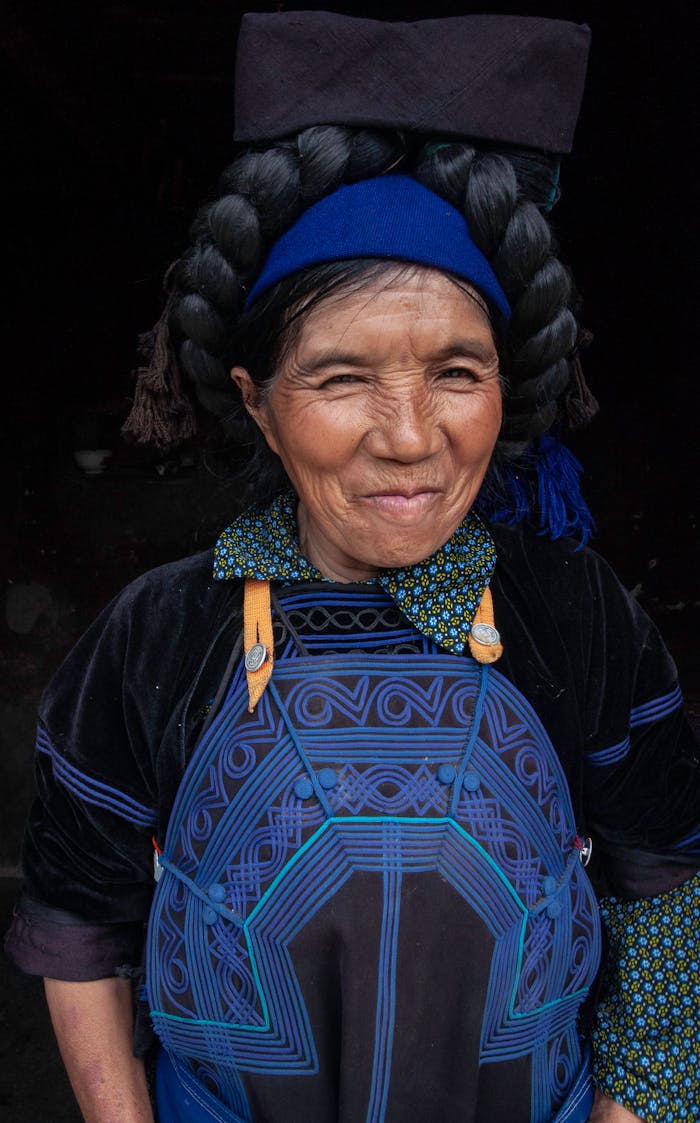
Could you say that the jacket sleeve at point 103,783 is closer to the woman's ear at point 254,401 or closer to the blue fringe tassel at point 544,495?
the woman's ear at point 254,401

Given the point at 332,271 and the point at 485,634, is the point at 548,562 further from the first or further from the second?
the point at 332,271

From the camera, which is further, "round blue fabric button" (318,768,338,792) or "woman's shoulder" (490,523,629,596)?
"woman's shoulder" (490,523,629,596)

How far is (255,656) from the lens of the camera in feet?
4.51

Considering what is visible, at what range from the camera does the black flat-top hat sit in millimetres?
1255

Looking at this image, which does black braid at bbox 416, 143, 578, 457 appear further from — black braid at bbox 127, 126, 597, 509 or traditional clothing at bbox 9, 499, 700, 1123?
traditional clothing at bbox 9, 499, 700, 1123

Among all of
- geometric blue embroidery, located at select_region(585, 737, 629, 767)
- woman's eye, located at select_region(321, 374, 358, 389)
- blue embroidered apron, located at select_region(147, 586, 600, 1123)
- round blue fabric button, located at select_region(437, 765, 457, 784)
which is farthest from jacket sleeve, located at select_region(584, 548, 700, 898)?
woman's eye, located at select_region(321, 374, 358, 389)

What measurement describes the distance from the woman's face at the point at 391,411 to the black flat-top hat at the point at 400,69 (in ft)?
0.74

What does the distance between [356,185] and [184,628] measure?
0.71 m

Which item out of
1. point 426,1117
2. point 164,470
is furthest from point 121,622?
point 164,470

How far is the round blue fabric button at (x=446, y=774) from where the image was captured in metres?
1.28

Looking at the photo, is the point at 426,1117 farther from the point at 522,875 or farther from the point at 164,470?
the point at 164,470

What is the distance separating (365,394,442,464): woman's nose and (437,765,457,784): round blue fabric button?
0.42m

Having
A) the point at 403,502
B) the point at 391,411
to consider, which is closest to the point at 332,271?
the point at 391,411

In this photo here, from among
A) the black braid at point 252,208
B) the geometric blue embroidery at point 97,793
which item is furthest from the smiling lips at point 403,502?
the geometric blue embroidery at point 97,793
